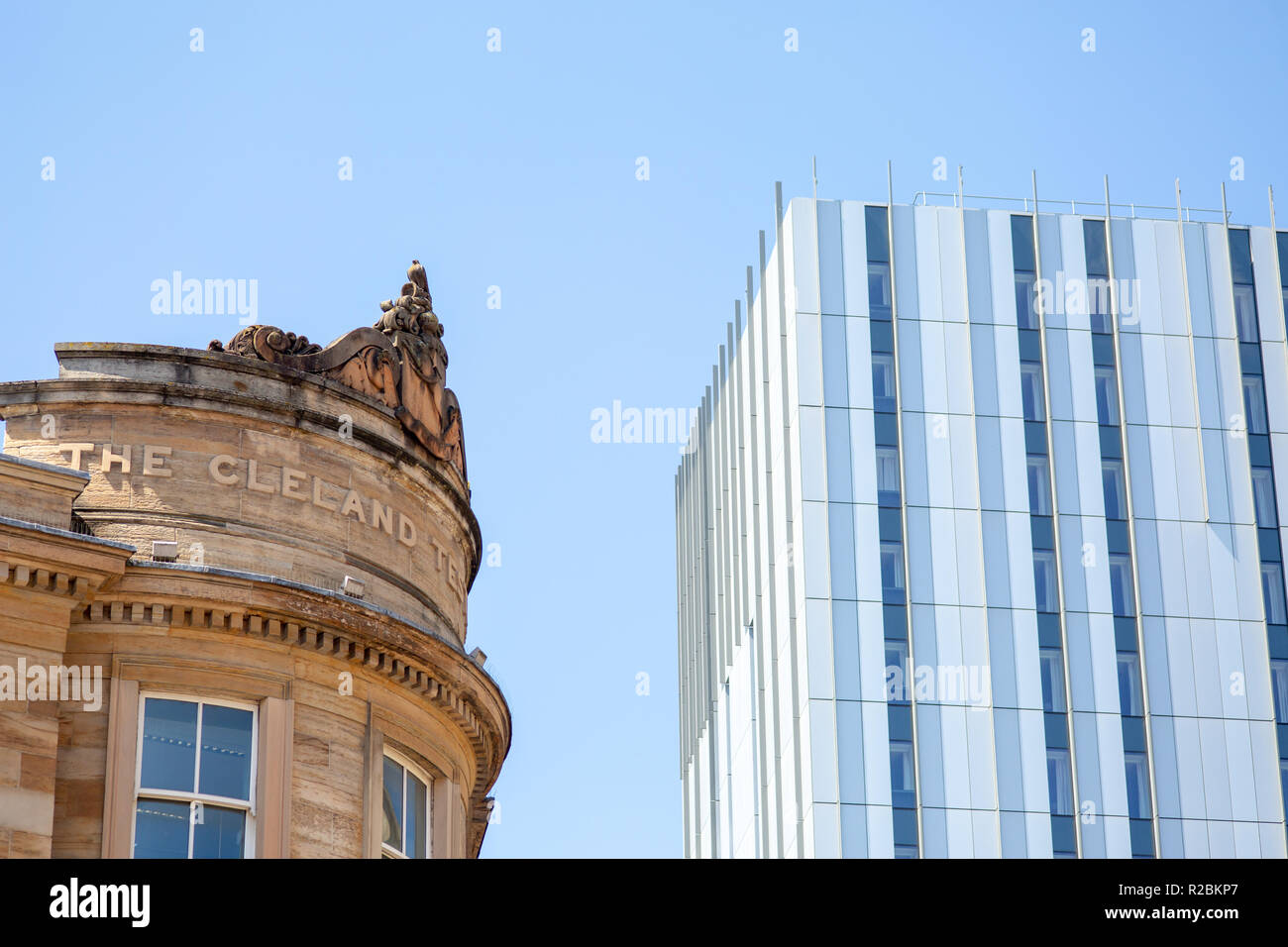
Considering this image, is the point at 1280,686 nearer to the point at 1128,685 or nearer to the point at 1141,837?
the point at 1128,685

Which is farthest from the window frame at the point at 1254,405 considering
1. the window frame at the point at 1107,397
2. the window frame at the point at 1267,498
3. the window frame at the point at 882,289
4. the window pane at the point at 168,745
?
the window pane at the point at 168,745

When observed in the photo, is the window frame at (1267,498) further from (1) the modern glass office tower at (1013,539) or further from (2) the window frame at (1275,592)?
(2) the window frame at (1275,592)

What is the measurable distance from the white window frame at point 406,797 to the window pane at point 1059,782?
4493 centimetres

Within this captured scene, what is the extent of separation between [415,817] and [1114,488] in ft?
167

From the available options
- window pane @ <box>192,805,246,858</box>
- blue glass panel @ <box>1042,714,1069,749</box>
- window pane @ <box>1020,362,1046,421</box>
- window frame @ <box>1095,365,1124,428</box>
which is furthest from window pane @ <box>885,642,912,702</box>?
window pane @ <box>192,805,246,858</box>

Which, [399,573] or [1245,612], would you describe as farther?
[1245,612]

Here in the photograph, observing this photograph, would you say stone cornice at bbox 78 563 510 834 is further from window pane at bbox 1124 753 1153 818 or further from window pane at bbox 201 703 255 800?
window pane at bbox 1124 753 1153 818

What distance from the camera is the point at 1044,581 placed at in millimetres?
70750

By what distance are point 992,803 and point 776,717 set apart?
820 centimetres

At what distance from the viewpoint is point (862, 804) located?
67.1 metres

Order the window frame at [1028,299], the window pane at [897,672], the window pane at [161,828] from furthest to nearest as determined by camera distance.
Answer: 1. the window frame at [1028,299]
2. the window pane at [897,672]
3. the window pane at [161,828]

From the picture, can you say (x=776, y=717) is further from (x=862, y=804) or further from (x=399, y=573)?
(x=399, y=573)

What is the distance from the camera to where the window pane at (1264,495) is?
73812mm
